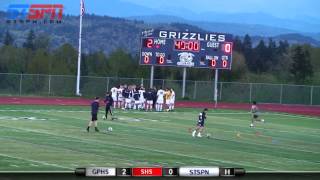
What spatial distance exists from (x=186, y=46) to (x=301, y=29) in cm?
12148

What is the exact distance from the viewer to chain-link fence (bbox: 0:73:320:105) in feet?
190

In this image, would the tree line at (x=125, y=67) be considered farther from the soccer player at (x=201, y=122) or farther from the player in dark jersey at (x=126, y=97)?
the soccer player at (x=201, y=122)

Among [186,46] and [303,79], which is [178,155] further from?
[303,79]

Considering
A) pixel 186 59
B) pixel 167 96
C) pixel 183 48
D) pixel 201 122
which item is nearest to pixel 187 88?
pixel 186 59

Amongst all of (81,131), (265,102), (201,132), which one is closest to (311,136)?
(201,132)

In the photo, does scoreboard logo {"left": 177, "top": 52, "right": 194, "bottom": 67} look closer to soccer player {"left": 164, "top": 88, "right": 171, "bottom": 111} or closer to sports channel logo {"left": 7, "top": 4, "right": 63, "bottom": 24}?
soccer player {"left": 164, "top": 88, "right": 171, "bottom": 111}

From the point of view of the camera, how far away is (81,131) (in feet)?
96.4

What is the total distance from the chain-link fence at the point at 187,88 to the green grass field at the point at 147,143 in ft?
51.8

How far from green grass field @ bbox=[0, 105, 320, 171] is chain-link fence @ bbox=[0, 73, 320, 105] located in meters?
15.8

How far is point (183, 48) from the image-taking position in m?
51.2

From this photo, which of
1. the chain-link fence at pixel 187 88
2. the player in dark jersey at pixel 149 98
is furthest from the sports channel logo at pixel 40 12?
the player in dark jersey at pixel 149 98

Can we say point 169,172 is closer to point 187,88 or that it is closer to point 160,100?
point 160,100

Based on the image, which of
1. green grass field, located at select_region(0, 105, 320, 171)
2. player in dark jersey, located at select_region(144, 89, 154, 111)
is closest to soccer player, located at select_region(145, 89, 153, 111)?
player in dark jersey, located at select_region(144, 89, 154, 111)

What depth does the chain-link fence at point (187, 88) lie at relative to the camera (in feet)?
190
